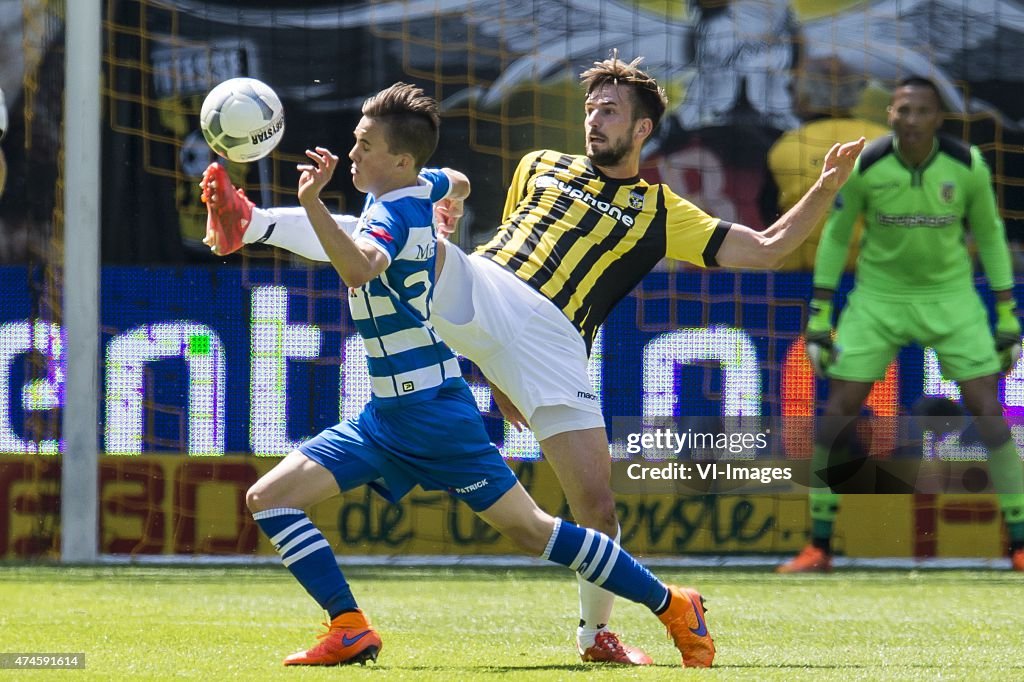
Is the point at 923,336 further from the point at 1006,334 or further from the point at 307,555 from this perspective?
the point at 307,555

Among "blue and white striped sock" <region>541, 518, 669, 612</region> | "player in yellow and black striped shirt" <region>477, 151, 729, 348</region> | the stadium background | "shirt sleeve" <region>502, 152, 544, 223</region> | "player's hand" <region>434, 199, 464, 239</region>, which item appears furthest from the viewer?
the stadium background

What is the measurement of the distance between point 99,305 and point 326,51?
1641mm

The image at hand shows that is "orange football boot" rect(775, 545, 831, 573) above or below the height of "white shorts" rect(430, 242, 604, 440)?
below

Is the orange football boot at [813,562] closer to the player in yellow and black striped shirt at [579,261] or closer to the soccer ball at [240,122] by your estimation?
the player in yellow and black striped shirt at [579,261]

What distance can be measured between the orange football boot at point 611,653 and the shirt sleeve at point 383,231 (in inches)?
54.6

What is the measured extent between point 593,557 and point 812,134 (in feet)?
13.7

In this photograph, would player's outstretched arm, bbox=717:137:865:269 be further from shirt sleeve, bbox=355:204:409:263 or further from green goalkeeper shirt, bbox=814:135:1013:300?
green goalkeeper shirt, bbox=814:135:1013:300

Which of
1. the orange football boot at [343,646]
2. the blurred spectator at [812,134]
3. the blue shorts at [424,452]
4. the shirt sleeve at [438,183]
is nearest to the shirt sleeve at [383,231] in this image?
the shirt sleeve at [438,183]

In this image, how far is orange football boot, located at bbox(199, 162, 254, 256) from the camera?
16.5ft

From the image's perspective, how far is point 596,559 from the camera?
5.12 meters

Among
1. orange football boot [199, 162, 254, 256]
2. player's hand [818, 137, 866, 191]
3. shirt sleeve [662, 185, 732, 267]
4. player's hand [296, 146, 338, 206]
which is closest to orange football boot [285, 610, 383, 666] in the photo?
orange football boot [199, 162, 254, 256]

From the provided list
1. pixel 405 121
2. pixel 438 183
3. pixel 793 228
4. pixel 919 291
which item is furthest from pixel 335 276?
pixel 405 121

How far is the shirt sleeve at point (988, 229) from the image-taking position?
27.6 feet

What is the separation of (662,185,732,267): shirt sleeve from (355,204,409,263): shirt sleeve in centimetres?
121
